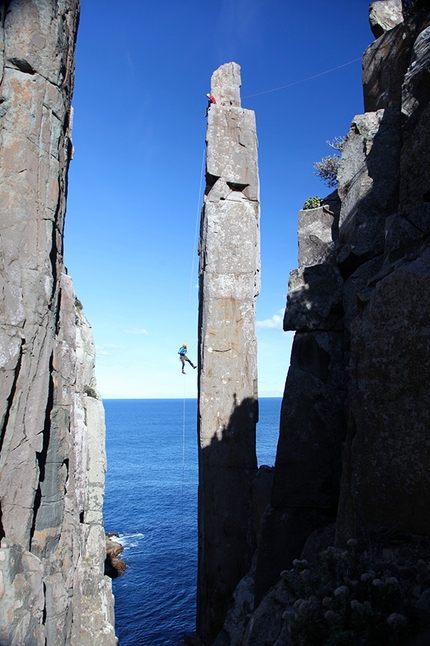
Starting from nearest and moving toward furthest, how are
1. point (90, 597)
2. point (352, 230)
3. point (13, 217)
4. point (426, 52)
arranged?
point (13, 217)
point (426, 52)
point (352, 230)
point (90, 597)

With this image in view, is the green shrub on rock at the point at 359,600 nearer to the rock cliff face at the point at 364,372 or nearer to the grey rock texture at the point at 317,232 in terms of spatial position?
the rock cliff face at the point at 364,372

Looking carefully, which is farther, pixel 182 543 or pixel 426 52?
pixel 182 543

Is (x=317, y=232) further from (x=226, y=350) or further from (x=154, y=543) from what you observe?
(x=154, y=543)

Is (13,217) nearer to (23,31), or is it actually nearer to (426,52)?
(23,31)

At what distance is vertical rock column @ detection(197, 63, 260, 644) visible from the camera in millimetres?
10414

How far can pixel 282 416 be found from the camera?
795 cm

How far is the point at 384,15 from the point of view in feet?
31.6

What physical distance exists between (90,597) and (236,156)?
9.73 meters

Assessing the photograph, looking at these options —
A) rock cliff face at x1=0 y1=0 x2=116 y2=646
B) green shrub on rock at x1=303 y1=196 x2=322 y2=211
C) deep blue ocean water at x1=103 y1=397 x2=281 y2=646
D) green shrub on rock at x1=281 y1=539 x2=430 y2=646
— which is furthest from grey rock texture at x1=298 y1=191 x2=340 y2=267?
deep blue ocean water at x1=103 y1=397 x2=281 y2=646

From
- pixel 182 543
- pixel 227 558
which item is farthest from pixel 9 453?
pixel 182 543

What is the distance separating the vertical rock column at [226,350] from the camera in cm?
1041

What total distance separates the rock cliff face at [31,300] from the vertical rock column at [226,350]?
403 centimetres

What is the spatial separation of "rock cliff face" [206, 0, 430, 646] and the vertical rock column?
1.96 metres

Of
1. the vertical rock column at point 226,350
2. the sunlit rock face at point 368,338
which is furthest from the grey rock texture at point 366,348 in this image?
the vertical rock column at point 226,350
